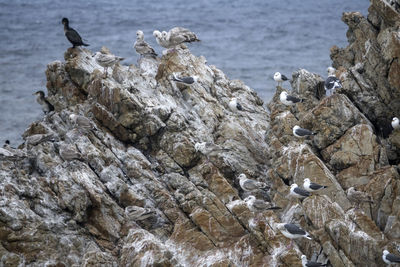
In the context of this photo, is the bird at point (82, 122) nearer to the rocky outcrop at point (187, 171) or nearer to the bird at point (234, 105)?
the rocky outcrop at point (187, 171)

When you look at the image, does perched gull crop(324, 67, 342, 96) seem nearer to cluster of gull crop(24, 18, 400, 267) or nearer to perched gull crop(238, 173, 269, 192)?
cluster of gull crop(24, 18, 400, 267)

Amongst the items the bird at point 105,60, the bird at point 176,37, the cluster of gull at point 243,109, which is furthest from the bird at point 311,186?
the bird at point 105,60

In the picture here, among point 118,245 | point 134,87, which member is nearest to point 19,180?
point 118,245

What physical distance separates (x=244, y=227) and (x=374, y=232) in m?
3.83

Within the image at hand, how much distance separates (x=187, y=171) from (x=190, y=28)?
54.2m

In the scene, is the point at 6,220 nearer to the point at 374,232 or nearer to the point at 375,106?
the point at 374,232

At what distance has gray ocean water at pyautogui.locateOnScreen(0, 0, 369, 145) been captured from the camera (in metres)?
54.4

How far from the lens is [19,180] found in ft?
65.2

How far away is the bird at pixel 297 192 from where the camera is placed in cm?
1958

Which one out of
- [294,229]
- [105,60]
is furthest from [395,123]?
[105,60]

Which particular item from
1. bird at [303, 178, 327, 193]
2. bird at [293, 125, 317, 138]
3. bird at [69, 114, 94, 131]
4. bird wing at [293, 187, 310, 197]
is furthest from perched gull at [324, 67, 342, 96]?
bird at [69, 114, 94, 131]

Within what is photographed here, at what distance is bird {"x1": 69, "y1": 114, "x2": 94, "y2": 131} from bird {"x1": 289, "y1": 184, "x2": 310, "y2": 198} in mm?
7233

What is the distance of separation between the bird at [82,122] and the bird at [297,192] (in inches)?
285

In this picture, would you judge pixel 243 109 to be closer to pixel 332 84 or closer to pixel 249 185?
pixel 332 84
